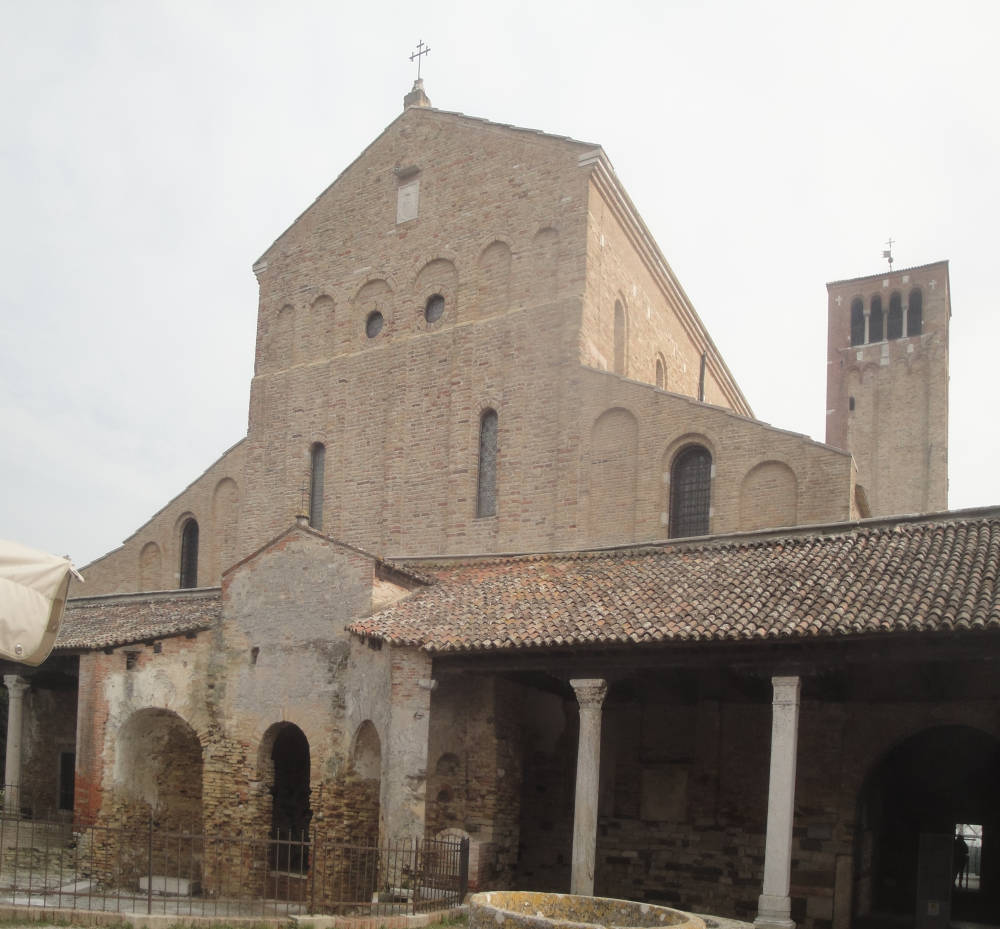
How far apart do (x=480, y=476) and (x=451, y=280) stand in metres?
3.98

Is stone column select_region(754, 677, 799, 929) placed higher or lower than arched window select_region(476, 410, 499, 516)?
lower

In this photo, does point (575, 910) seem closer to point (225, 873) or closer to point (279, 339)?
point (225, 873)

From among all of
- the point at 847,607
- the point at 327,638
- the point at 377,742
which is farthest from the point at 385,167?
the point at 847,607

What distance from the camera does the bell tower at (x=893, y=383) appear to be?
34.5 m

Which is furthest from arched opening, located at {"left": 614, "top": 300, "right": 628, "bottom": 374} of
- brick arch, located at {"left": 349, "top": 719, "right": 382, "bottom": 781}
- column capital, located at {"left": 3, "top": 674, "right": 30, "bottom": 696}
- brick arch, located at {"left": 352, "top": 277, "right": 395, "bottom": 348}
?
column capital, located at {"left": 3, "top": 674, "right": 30, "bottom": 696}

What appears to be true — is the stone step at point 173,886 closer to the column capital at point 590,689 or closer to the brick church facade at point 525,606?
the brick church facade at point 525,606

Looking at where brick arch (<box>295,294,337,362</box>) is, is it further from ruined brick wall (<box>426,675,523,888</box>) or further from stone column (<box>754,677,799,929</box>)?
stone column (<box>754,677,799,929</box>)

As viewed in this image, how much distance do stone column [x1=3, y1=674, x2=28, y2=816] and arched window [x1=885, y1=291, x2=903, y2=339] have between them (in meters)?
28.4

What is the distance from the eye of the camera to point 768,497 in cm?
1786

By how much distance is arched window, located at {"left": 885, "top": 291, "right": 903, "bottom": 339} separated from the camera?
3697cm

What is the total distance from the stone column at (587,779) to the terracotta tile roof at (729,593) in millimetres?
839

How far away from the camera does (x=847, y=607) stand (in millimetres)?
12906

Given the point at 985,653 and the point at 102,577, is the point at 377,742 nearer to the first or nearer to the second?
the point at 985,653

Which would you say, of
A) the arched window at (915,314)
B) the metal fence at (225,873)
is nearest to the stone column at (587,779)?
the metal fence at (225,873)
